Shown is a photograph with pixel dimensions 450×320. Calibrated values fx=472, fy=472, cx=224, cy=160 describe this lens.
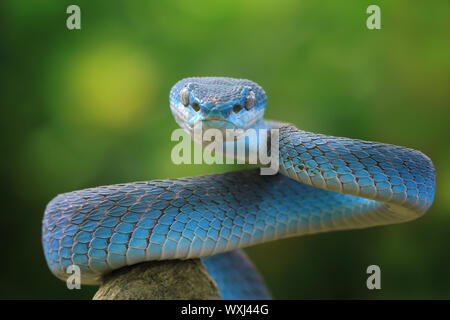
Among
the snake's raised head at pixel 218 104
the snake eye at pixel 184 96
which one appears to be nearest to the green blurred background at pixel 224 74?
the snake's raised head at pixel 218 104

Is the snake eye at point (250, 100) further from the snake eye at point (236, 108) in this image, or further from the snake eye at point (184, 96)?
the snake eye at point (184, 96)

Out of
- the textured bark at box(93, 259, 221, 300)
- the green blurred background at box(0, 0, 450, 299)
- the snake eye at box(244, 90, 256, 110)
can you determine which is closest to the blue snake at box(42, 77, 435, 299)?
the snake eye at box(244, 90, 256, 110)

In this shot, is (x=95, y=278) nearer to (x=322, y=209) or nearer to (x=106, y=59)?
(x=322, y=209)

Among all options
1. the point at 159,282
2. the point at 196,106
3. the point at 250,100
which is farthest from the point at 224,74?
the point at 159,282

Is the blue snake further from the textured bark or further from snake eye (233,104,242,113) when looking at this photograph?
the textured bark

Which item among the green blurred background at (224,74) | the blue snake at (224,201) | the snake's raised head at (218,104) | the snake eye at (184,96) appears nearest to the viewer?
the blue snake at (224,201)
